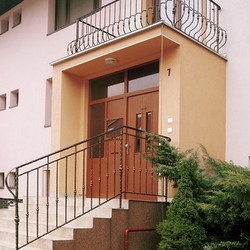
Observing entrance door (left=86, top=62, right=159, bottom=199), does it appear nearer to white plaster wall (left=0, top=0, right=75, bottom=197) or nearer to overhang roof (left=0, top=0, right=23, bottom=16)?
white plaster wall (left=0, top=0, right=75, bottom=197)

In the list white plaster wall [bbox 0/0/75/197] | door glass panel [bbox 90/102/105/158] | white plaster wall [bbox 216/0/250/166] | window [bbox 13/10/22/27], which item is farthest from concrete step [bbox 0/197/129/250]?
window [bbox 13/10/22/27]

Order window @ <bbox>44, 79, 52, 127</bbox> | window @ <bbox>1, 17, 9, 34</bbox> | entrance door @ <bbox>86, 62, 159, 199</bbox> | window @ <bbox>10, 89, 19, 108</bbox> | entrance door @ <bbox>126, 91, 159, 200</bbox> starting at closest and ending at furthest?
entrance door @ <bbox>126, 91, 159, 200</bbox>, entrance door @ <bbox>86, 62, 159, 199</bbox>, window @ <bbox>44, 79, 52, 127</bbox>, window @ <bbox>10, 89, 19, 108</bbox>, window @ <bbox>1, 17, 9, 34</bbox>

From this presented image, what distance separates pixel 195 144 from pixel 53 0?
6.22 m

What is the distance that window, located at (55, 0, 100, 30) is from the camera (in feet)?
34.2

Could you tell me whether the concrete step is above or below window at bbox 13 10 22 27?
below

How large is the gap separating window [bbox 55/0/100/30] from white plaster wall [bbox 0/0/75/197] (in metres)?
0.34

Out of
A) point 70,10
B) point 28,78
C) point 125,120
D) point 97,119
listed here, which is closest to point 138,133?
point 125,120

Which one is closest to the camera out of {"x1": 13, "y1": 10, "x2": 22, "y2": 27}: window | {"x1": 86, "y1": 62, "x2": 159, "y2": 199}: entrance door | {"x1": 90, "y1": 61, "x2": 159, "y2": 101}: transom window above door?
{"x1": 86, "y1": 62, "x2": 159, "y2": 199}: entrance door

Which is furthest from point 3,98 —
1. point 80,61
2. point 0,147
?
point 80,61

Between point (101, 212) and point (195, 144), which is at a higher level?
point (195, 144)

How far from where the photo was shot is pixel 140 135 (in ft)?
25.6

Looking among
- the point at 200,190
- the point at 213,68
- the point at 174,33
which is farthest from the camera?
the point at 213,68

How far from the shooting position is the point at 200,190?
20.3ft

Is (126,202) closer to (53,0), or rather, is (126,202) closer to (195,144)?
(195,144)
